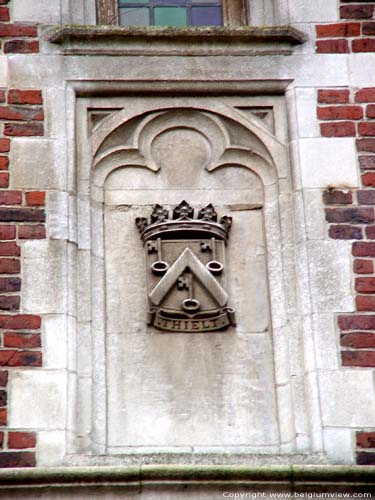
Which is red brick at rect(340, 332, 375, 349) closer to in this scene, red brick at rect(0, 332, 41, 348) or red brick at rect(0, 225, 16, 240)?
red brick at rect(0, 332, 41, 348)

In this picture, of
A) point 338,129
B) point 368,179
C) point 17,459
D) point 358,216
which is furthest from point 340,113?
point 17,459

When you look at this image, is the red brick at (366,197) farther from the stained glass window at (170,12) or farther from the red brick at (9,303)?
the red brick at (9,303)

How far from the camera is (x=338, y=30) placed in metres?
8.95

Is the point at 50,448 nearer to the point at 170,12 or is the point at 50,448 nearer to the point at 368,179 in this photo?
the point at 368,179

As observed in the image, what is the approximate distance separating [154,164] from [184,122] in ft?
1.00

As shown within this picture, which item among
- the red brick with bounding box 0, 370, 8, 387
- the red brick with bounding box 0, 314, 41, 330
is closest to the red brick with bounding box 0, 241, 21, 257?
the red brick with bounding box 0, 314, 41, 330

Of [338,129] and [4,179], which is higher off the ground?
[338,129]

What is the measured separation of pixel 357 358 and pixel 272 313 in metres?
0.50

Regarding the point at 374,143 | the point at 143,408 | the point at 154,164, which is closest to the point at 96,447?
the point at 143,408

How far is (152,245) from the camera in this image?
8.38 metres

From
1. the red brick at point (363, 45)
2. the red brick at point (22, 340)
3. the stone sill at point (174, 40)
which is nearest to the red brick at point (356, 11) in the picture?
the red brick at point (363, 45)

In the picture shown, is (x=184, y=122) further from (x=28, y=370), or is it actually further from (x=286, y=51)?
(x=28, y=370)

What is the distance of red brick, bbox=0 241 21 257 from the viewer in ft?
27.1

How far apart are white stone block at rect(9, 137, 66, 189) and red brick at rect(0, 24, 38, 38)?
0.65 m
